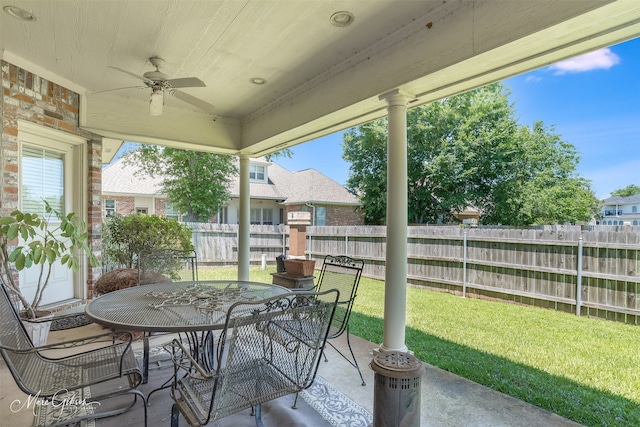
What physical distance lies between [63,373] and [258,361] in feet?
3.92

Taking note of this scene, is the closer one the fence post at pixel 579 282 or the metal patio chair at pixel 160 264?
the metal patio chair at pixel 160 264

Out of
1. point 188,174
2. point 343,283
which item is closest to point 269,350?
point 343,283

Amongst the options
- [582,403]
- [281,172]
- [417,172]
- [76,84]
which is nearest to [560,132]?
[417,172]

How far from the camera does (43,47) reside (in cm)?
295

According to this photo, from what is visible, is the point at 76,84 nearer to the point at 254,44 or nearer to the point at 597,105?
the point at 254,44

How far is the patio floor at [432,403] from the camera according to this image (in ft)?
7.23

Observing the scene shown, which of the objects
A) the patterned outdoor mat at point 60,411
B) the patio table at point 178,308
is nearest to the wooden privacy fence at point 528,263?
the patio table at point 178,308

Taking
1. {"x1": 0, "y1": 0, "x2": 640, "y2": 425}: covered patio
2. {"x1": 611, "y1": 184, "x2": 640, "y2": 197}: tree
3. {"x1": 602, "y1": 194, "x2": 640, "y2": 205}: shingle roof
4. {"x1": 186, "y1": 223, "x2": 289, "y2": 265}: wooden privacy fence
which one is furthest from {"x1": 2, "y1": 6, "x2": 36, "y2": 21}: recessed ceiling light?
{"x1": 611, "y1": 184, "x2": 640, "y2": 197}: tree

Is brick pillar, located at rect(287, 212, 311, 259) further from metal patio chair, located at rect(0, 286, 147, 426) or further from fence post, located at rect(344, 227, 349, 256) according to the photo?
metal patio chair, located at rect(0, 286, 147, 426)

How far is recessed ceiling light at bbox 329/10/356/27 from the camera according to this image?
2.34 m

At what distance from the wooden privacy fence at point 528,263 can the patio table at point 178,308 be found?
468cm

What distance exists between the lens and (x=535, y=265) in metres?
5.43

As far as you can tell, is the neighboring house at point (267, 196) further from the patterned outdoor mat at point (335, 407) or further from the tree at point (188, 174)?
the patterned outdoor mat at point (335, 407)

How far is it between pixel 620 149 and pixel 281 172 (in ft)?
56.1
